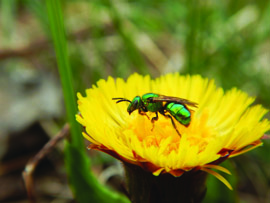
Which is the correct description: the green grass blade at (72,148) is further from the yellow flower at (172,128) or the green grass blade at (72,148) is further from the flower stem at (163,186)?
the flower stem at (163,186)

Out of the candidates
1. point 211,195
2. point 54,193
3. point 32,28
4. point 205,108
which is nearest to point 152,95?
point 205,108

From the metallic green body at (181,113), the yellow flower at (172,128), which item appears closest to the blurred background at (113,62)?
the yellow flower at (172,128)

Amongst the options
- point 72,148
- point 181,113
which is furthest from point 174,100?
point 72,148

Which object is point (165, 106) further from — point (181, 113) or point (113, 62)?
point (113, 62)

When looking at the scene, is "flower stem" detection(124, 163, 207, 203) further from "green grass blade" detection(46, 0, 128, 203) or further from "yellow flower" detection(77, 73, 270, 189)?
"green grass blade" detection(46, 0, 128, 203)

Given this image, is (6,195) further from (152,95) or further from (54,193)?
(152,95)

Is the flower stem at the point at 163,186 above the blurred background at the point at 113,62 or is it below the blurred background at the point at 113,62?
below
